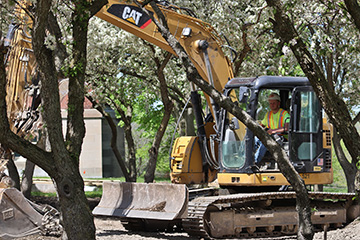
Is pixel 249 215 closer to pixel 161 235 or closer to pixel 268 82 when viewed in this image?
pixel 161 235

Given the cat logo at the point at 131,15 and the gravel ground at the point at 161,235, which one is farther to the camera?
the cat logo at the point at 131,15

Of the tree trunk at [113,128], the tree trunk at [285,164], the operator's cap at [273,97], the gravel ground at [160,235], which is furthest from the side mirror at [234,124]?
the tree trunk at [113,128]

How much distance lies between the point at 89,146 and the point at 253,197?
25.4 meters

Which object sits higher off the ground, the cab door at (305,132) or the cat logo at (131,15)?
the cat logo at (131,15)

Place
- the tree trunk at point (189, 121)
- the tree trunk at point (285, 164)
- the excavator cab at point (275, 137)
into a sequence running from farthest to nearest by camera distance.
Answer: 1. the tree trunk at point (189, 121)
2. the excavator cab at point (275, 137)
3. the tree trunk at point (285, 164)

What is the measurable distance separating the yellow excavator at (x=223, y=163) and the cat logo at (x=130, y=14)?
0.7 inches

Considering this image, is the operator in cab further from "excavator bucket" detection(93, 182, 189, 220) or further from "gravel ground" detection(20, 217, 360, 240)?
"gravel ground" detection(20, 217, 360, 240)

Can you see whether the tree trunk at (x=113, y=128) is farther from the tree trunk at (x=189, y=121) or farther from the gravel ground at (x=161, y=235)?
the gravel ground at (x=161, y=235)

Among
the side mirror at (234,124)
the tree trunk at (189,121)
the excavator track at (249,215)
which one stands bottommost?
the excavator track at (249,215)

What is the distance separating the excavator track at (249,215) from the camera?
32.5 feet

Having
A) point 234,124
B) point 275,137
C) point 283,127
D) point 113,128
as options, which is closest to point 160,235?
point 234,124

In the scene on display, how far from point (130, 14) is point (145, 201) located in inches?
128

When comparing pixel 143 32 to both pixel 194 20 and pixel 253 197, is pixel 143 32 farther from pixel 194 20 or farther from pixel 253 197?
pixel 253 197

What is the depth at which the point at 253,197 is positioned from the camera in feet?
33.5
